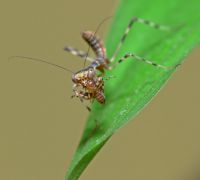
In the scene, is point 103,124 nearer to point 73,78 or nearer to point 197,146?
point 73,78

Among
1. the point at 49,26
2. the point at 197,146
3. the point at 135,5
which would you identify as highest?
the point at 49,26

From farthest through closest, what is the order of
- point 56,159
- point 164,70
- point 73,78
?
point 56,159, point 73,78, point 164,70

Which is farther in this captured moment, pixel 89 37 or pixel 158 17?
pixel 89 37

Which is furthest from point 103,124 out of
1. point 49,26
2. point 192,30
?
point 49,26

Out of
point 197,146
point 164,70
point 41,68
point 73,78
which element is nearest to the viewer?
point 164,70

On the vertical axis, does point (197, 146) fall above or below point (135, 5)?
below

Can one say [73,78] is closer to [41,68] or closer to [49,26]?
[41,68]

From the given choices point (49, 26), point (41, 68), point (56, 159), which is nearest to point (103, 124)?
point (56, 159)
